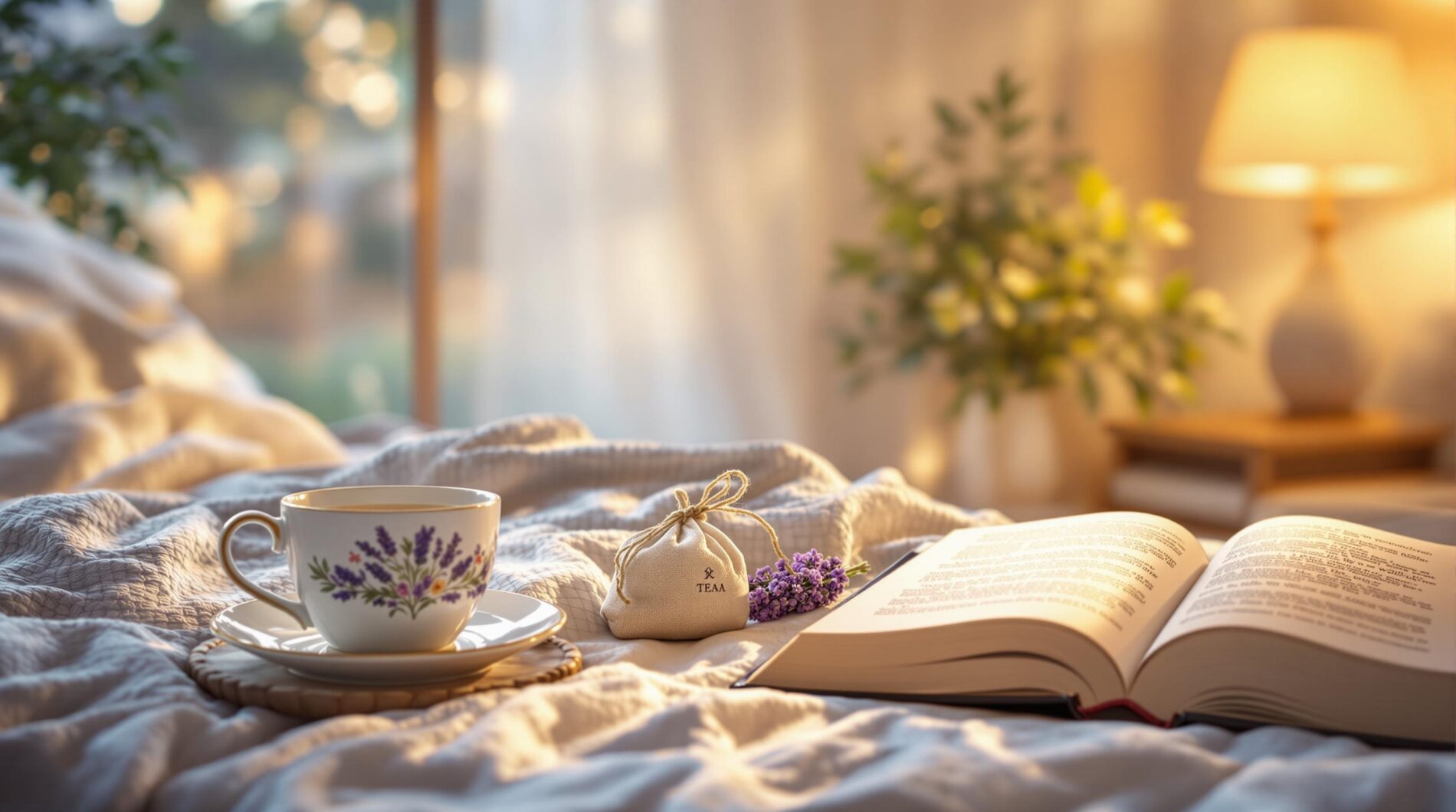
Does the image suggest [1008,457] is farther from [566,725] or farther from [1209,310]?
[566,725]

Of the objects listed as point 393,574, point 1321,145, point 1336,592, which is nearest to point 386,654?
point 393,574

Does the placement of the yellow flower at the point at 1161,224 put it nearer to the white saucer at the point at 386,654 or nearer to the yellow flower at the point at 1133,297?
the yellow flower at the point at 1133,297

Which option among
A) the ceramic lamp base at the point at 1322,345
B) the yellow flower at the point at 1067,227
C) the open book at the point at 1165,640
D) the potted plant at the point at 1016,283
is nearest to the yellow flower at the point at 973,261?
the potted plant at the point at 1016,283

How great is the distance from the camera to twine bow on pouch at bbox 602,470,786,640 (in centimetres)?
71

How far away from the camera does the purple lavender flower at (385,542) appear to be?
1.88 ft

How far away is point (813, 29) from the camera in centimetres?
273

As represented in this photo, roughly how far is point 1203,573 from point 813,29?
2.22 metres

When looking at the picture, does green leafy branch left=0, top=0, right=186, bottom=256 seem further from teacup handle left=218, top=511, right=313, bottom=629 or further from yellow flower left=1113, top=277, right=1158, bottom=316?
yellow flower left=1113, top=277, right=1158, bottom=316

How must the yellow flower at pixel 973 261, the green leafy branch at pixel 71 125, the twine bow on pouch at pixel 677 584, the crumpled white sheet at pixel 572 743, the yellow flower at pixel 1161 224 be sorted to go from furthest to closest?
the yellow flower at pixel 1161 224
the yellow flower at pixel 973 261
the green leafy branch at pixel 71 125
the twine bow on pouch at pixel 677 584
the crumpled white sheet at pixel 572 743

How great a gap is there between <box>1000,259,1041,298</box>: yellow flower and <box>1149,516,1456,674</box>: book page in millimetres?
1642

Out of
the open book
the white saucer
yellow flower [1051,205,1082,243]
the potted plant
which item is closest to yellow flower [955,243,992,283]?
the potted plant

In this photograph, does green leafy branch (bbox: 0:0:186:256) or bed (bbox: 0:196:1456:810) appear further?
green leafy branch (bbox: 0:0:186:256)

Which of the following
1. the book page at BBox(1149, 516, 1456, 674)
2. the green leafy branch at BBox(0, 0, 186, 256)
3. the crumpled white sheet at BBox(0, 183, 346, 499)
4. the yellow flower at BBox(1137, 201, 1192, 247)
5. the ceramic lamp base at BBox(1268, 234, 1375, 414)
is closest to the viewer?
the book page at BBox(1149, 516, 1456, 674)

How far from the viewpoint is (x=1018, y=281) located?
2.37 meters
